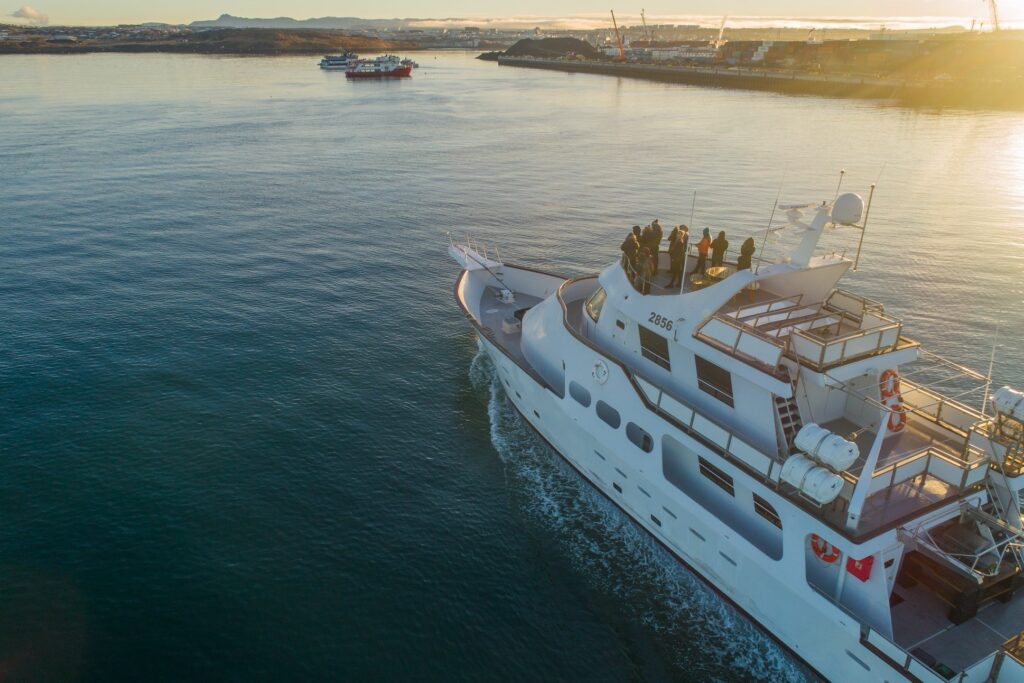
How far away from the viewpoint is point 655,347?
1912 centimetres

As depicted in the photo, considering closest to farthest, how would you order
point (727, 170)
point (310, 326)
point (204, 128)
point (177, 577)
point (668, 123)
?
point (177, 577) → point (310, 326) → point (727, 170) → point (204, 128) → point (668, 123)

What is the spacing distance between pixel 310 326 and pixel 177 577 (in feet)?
53.5

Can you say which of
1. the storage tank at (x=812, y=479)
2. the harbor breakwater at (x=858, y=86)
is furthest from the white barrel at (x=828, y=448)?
→ the harbor breakwater at (x=858, y=86)

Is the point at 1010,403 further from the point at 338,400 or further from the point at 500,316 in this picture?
the point at 338,400

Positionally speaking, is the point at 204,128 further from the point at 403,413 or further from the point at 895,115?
the point at 895,115

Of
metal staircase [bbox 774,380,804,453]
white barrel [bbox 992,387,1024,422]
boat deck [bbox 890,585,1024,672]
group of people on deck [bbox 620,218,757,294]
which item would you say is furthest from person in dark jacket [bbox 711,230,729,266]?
boat deck [bbox 890,585,1024,672]

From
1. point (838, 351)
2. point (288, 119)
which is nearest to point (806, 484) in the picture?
point (838, 351)

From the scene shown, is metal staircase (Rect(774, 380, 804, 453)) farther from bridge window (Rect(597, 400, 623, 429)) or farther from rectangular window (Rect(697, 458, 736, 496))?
bridge window (Rect(597, 400, 623, 429))

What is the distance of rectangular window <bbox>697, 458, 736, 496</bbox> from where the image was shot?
17406mm

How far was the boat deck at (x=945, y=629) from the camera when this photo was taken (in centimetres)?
1328

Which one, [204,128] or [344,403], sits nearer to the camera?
[344,403]

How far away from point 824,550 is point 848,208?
8320mm

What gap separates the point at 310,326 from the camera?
32.8 metres

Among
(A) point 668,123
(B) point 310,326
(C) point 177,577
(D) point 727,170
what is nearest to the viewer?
(C) point 177,577
